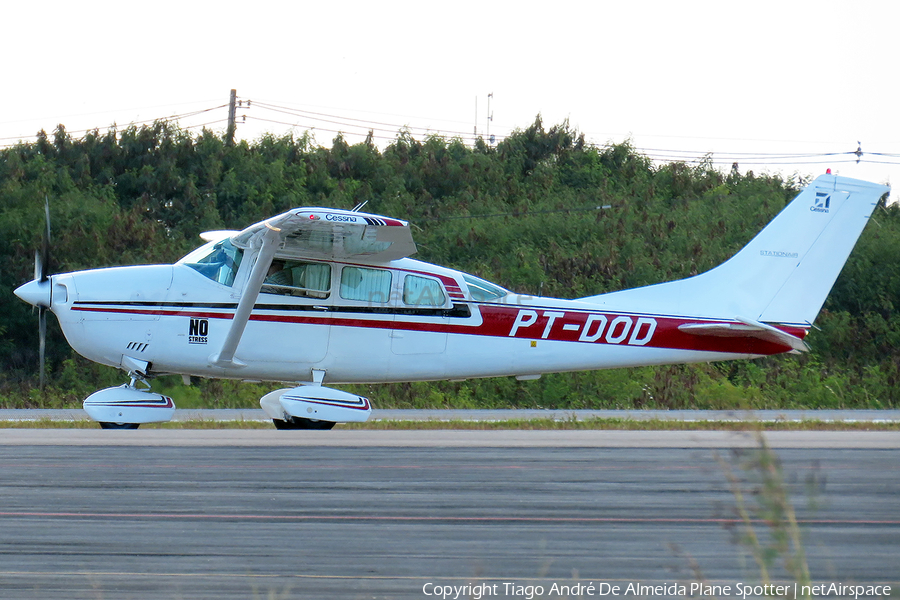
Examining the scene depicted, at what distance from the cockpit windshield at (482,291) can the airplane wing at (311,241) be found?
1.01 metres

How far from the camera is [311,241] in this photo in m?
10.5

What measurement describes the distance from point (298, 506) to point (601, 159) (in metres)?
27.3

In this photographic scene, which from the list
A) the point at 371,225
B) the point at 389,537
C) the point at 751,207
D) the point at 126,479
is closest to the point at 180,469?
the point at 126,479

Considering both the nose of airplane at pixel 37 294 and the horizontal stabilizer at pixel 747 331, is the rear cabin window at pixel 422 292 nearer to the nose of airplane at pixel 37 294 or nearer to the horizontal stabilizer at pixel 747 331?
the horizontal stabilizer at pixel 747 331

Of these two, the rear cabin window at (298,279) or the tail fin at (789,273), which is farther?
the tail fin at (789,273)

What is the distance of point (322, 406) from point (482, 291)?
2.39 m

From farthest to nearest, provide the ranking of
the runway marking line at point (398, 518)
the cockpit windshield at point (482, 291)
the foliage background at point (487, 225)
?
the foliage background at point (487, 225) < the cockpit windshield at point (482, 291) < the runway marking line at point (398, 518)

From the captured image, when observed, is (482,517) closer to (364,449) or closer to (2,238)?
(364,449)

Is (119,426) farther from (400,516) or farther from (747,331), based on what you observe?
(747,331)

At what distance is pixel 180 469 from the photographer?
643 cm

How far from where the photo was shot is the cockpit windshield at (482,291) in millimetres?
11281

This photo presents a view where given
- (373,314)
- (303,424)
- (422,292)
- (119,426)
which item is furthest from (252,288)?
(119,426)

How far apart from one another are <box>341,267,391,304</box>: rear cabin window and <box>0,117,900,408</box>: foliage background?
5568mm

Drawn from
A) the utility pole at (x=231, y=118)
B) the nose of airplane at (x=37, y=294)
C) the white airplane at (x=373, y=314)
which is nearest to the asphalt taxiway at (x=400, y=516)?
the white airplane at (x=373, y=314)
